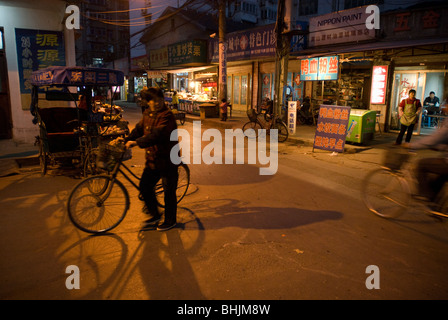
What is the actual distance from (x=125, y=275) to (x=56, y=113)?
21.6 feet

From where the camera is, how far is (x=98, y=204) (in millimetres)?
4645

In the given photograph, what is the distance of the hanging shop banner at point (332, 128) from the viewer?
986cm

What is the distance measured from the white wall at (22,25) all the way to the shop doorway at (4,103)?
0.56m

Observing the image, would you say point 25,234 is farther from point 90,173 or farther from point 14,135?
point 14,135

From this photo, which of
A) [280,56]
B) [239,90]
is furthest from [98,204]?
[239,90]

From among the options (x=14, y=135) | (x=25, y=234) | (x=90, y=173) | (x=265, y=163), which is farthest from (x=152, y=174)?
(x=14, y=135)

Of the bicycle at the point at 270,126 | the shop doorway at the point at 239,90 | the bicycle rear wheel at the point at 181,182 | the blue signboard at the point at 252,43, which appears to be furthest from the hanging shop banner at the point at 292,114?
the shop doorway at the point at 239,90

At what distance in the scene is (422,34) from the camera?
1230cm

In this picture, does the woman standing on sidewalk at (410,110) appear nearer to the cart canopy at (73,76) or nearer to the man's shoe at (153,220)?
the cart canopy at (73,76)

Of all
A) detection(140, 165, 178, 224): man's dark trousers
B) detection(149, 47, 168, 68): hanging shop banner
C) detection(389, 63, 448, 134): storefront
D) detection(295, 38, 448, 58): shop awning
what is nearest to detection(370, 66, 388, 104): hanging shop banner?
detection(389, 63, 448, 134): storefront

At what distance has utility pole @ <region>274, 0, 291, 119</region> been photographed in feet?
43.9

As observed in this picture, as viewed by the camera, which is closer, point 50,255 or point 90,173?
point 50,255

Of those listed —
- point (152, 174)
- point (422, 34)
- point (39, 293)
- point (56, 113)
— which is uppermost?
point (422, 34)

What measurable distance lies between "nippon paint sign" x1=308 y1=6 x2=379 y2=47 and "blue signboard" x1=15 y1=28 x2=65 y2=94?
11501mm
